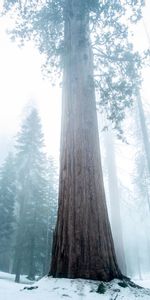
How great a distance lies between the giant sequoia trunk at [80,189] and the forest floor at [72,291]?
0.20 meters

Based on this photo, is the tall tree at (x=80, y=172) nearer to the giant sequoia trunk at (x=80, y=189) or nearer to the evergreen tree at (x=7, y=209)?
the giant sequoia trunk at (x=80, y=189)

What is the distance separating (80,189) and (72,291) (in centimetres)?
166

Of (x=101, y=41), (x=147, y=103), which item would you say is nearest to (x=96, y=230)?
(x=101, y=41)

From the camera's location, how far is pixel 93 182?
491cm

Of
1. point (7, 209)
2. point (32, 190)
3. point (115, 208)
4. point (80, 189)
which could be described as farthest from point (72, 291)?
point (7, 209)

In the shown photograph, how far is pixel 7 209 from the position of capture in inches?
1214

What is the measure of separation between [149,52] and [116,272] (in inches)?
262

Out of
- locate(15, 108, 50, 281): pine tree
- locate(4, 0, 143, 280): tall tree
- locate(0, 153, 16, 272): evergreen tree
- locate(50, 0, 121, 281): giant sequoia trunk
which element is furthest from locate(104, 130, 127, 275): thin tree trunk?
locate(0, 153, 16, 272): evergreen tree

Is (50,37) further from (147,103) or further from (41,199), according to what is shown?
(41,199)

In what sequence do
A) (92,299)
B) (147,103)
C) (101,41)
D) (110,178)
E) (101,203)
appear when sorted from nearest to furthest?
(92,299)
(101,203)
(101,41)
(110,178)
(147,103)

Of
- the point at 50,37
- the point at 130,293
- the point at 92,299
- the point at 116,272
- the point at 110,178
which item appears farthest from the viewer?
the point at 110,178

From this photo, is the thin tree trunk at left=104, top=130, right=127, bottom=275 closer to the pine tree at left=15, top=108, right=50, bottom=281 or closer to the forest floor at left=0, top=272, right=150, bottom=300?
the forest floor at left=0, top=272, right=150, bottom=300

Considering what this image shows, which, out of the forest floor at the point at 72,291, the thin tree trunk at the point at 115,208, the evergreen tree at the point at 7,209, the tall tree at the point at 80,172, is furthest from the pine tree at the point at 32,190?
the forest floor at the point at 72,291

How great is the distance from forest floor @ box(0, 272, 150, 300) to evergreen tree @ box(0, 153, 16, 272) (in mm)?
26378
